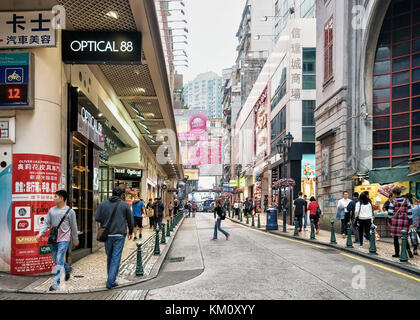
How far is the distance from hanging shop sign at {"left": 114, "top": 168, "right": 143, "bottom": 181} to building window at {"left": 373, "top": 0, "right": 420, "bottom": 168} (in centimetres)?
1315

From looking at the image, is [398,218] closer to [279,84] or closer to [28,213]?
[28,213]

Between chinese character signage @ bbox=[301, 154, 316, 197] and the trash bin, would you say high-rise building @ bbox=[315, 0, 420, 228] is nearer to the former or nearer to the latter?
the trash bin

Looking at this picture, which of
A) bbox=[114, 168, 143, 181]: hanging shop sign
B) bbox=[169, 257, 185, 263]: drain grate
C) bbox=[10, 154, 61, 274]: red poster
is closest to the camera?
bbox=[10, 154, 61, 274]: red poster

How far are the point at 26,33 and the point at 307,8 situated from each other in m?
37.1

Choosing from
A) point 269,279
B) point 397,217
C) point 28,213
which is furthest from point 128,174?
point 269,279

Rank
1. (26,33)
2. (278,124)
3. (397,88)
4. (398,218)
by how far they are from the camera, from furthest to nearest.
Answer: (278,124)
(397,88)
(398,218)
(26,33)

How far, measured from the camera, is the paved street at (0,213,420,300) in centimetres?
701

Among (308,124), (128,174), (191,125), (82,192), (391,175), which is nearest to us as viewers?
(82,192)

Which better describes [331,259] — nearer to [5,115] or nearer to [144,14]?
[144,14]

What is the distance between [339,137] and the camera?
21203 mm

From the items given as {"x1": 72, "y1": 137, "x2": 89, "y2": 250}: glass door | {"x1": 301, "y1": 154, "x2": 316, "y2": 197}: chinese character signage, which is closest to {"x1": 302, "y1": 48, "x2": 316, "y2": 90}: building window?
{"x1": 301, "y1": 154, "x2": 316, "y2": 197}: chinese character signage

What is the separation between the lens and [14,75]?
8.98 meters

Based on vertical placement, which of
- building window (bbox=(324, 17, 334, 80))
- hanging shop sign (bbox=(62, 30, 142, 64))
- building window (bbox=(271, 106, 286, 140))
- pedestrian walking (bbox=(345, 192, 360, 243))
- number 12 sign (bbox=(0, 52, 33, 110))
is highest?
building window (bbox=(324, 17, 334, 80))

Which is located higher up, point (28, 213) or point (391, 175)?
point (391, 175)
